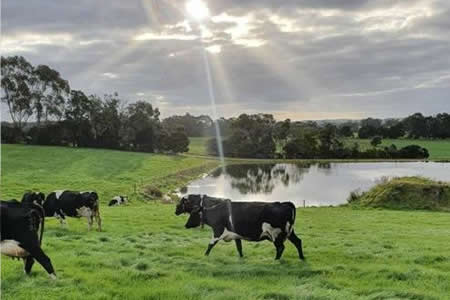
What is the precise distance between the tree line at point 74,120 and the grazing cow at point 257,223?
8155 centimetres

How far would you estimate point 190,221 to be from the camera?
13922mm

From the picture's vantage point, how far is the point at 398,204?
33.2 m

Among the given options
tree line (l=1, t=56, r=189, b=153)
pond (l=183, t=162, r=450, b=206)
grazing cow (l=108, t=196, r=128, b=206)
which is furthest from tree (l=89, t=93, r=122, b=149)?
grazing cow (l=108, t=196, r=128, b=206)

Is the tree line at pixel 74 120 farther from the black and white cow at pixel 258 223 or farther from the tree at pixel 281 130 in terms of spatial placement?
the black and white cow at pixel 258 223

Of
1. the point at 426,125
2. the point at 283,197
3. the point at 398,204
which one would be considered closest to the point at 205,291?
the point at 398,204

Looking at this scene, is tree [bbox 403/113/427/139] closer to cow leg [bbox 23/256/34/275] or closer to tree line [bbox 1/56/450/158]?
tree line [bbox 1/56/450/158]

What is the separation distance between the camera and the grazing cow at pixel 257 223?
11.3 metres

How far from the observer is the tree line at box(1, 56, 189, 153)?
88000mm

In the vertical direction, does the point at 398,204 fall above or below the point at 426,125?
below

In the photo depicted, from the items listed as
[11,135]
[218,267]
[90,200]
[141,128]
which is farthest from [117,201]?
[141,128]

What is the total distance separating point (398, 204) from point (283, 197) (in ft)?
49.1

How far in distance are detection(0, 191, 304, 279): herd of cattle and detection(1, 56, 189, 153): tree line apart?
7370 centimetres

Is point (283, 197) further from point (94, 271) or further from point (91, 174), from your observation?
point (94, 271)

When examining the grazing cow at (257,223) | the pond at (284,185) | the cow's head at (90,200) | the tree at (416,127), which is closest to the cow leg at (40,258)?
the grazing cow at (257,223)
